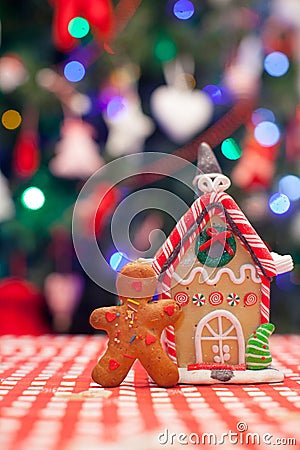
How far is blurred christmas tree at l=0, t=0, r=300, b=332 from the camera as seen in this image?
2.01m

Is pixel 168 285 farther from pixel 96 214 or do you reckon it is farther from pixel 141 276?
pixel 96 214

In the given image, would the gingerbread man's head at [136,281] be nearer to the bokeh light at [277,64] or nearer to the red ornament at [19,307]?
the red ornament at [19,307]

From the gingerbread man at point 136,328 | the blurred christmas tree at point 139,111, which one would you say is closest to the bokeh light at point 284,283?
the blurred christmas tree at point 139,111

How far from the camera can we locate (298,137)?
2100 millimetres

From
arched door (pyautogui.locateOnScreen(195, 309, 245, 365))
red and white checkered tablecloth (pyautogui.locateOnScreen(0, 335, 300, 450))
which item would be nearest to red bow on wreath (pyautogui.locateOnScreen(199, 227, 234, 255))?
arched door (pyautogui.locateOnScreen(195, 309, 245, 365))

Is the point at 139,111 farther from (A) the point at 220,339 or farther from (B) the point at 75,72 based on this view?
(A) the point at 220,339

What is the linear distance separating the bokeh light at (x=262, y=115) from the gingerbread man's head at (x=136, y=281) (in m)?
1.11

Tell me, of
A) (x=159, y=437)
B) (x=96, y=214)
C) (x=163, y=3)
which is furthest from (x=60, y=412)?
(x=163, y=3)

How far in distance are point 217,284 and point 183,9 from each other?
1215 millimetres

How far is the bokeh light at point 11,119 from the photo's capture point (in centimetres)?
212

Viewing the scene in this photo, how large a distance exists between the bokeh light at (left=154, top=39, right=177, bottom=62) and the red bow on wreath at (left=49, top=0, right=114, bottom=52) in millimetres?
164

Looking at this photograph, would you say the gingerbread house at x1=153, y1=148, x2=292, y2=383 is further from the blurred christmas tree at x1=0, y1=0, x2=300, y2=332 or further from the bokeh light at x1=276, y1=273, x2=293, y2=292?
the bokeh light at x1=276, y1=273, x2=293, y2=292

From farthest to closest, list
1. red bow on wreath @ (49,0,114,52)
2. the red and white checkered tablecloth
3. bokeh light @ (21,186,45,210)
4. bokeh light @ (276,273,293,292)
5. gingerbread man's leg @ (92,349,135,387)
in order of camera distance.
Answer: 1. bokeh light @ (276,273,293,292)
2. bokeh light @ (21,186,45,210)
3. red bow on wreath @ (49,0,114,52)
4. gingerbread man's leg @ (92,349,135,387)
5. the red and white checkered tablecloth

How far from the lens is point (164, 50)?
6.71ft
